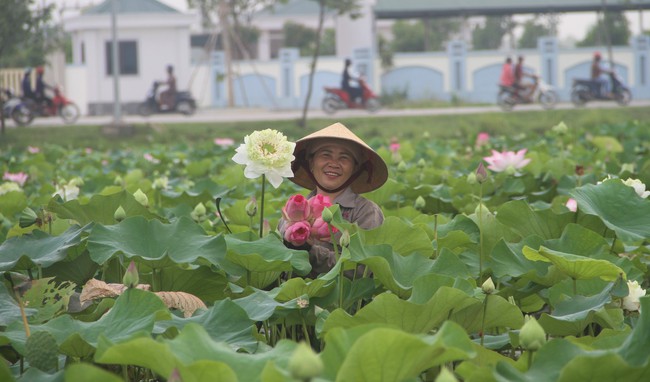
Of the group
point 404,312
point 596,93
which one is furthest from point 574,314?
point 596,93

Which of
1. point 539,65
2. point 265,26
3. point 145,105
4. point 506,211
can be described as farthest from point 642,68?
point 506,211

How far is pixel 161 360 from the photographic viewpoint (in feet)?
4.37

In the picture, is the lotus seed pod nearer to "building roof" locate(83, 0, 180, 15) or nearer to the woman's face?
the woman's face

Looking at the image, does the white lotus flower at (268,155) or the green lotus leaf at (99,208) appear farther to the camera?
the green lotus leaf at (99,208)

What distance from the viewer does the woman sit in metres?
2.53

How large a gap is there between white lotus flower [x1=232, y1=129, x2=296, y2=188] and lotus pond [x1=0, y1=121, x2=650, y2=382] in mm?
129

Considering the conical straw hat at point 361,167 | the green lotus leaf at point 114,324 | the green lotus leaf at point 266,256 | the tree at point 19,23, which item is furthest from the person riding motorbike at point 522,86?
the green lotus leaf at point 114,324

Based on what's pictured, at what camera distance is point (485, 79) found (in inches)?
892

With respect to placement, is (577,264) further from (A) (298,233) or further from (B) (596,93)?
(B) (596,93)

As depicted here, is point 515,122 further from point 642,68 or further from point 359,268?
point 359,268

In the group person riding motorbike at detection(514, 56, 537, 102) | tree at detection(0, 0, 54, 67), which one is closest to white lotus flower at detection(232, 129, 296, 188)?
tree at detection(0, 0, 54, 67)

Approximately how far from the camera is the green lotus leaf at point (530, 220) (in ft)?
8.14

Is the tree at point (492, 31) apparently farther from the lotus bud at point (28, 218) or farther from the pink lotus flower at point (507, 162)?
the lotus bud at point (28, 218)

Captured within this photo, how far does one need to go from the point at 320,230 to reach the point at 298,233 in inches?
2.0
